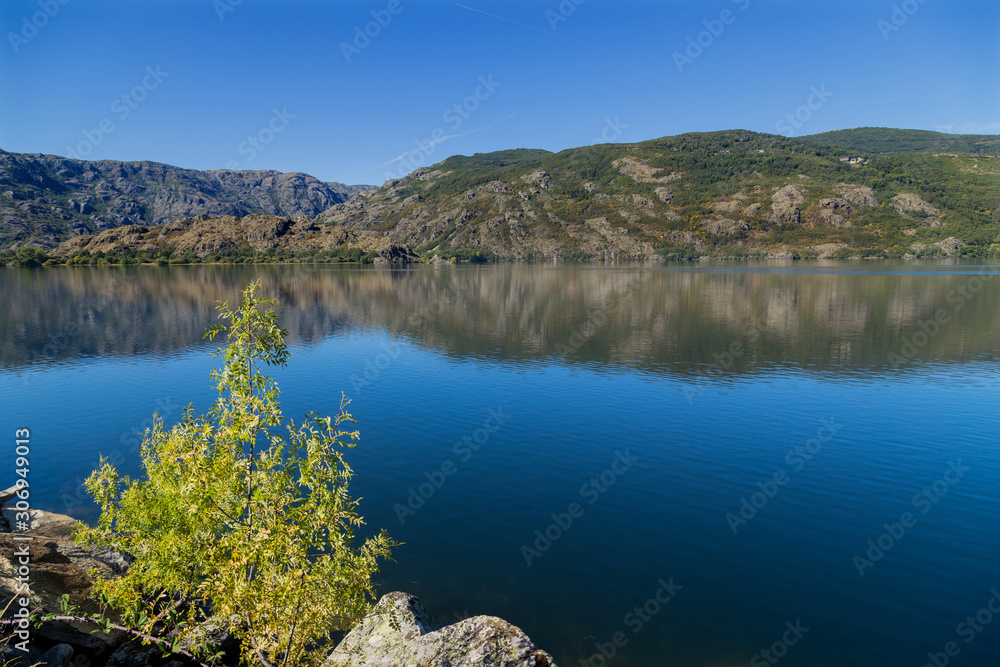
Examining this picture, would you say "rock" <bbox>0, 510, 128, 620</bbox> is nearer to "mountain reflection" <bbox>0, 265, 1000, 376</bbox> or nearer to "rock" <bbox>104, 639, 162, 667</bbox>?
"rock" <bbox>104, 639, 162, 667</bbox>

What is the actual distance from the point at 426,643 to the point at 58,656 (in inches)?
345

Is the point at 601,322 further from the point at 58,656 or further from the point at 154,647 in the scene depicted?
the point at 58,656

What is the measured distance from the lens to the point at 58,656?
12.5 meters

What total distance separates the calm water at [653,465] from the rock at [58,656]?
10.4 m

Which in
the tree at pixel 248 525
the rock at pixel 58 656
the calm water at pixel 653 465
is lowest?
the calm water at pixel 653 465

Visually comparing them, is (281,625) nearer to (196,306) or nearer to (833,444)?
(833,444)

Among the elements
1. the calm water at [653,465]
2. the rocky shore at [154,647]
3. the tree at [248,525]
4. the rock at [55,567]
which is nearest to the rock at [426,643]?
the rocky shore at [154,647]

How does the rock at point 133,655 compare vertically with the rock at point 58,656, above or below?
below

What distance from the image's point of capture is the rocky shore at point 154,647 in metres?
13.0

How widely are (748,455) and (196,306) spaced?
114012 millimetres

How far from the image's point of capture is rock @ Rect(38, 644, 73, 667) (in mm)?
12312

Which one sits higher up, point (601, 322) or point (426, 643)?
point (426, 643)

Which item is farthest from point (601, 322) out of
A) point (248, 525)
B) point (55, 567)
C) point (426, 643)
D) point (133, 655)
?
point (133, 655)

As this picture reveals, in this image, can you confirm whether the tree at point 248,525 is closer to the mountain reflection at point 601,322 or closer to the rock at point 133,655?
the rock at point 133,655
